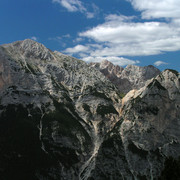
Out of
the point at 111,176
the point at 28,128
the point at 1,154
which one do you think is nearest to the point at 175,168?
A: the point at 111,176

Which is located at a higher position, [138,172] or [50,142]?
[50,142]

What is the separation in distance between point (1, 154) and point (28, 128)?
30613 mm

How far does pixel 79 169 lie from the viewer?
187 meters

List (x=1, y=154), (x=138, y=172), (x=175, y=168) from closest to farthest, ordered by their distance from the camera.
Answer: (x=175, y=168)
(x=1, y=154)
(x=138, y=172)

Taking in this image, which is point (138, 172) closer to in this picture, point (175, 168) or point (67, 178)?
point (67, 178)

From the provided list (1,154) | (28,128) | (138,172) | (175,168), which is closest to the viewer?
(175,168)

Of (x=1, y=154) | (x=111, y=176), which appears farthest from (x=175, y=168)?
(x=1, y=154)

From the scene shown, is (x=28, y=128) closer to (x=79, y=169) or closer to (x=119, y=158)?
(x=79, y=169)

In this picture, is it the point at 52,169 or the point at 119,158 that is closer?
the point at 52,169

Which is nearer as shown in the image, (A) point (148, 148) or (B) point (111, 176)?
(B) point (111, 176)

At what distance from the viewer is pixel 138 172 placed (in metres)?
183

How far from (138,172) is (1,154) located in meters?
99.3

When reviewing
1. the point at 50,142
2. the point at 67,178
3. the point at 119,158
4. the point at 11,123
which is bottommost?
the point at 67,178

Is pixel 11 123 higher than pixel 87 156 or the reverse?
higher
